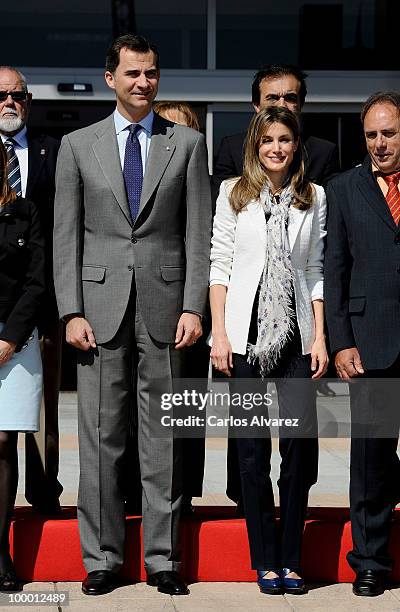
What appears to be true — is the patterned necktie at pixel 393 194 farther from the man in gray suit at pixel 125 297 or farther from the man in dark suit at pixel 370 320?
the man in gray suit at pixel 125 297

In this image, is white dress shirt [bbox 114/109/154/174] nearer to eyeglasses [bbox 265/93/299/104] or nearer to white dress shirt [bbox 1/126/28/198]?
white dress shirt [bbox 1/126/28/198]

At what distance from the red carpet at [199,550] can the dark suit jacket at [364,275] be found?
783 millimetres

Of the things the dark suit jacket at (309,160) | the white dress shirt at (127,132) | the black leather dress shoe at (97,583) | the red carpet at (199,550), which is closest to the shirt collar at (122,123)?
the white dress shirt at (127,132)

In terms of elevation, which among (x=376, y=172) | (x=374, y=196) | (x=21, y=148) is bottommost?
(x=374, y=196)

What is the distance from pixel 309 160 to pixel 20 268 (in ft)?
4.29

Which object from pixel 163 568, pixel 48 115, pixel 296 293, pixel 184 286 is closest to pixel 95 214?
pixel 184 286

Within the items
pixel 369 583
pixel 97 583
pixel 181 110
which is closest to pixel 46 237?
pixel 181 110

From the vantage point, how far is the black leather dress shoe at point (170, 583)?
484 cm

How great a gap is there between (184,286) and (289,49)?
6.15 m

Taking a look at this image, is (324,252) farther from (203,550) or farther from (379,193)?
(203,550)

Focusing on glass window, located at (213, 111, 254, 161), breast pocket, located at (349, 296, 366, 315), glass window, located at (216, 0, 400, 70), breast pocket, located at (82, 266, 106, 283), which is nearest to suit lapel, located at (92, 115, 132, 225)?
breast pocket, located at (82, 266, 106, 283)

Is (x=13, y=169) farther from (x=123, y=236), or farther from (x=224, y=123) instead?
(x=224, y=123)

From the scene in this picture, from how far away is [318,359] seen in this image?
482 cm

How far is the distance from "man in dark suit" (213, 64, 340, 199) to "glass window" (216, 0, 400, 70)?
5.33m
